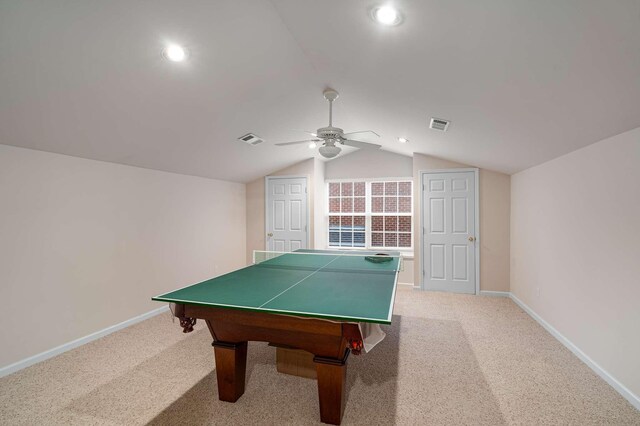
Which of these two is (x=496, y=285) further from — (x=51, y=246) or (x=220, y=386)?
(x=51, y=246)

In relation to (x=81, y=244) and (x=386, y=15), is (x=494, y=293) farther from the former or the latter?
(x=81, y=244)

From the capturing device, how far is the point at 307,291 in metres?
2.07

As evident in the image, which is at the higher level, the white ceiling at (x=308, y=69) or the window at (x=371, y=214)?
the white ceiling at (x=308, y=69)

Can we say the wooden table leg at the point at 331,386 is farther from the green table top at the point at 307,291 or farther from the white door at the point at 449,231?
the white door at the point at 449,231

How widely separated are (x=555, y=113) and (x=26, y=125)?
4.11 meters

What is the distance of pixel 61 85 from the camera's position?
2096mm

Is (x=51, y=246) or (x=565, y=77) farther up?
(x=565, y=77)

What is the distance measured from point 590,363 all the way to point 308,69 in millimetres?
3536

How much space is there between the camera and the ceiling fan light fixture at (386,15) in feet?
5.22

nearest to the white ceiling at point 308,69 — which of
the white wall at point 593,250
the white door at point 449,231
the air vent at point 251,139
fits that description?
the white wall at point 593,250

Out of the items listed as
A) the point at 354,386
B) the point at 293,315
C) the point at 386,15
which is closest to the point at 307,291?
the point at 293,315

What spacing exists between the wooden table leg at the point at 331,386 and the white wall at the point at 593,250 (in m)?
2.07

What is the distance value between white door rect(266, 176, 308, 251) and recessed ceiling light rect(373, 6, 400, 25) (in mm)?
4080

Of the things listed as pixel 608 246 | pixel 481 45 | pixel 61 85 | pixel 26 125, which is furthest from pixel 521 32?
pixel 26 125
